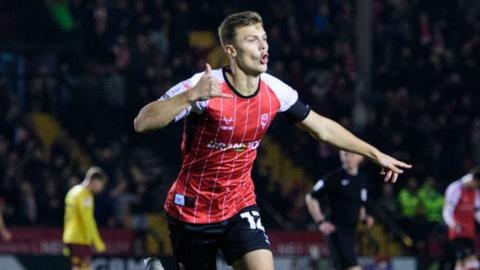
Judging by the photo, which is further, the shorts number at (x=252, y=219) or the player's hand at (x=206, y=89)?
the shorts number at (x=252, y=219)

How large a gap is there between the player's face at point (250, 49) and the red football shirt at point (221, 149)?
0.17 metres

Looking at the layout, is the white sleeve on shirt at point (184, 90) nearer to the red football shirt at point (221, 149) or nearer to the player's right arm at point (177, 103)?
the red football shirt at point (221, 149)

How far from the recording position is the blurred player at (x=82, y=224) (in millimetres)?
17094

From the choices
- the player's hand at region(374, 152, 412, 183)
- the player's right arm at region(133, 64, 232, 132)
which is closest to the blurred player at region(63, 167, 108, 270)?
the player's hand at region(374, 152, 412, 183)

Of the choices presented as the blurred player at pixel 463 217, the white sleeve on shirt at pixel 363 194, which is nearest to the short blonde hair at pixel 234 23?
the white sleeve on shirt at pixel 363 194

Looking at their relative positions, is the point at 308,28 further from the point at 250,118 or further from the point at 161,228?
the point at 250,118

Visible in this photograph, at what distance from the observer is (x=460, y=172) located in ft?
74.3

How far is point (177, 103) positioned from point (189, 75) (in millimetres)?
15628

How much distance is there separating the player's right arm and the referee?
24.1 feet

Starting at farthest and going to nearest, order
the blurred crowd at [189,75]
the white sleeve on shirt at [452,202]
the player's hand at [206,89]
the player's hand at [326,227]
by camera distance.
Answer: the blurred crowd at [189,75]
the white sleeve on shirt at [452,202]
the player's hand at [326,227]
the player's hand at [206,89]

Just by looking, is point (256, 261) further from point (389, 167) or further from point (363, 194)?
point (363, 194)

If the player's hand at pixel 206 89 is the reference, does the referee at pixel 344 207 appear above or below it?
below

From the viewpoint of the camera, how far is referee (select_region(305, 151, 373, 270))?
14.9 m

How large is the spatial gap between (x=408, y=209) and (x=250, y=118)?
13317 millimetres
